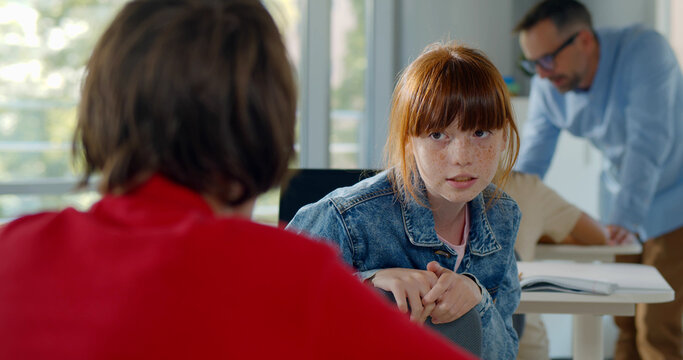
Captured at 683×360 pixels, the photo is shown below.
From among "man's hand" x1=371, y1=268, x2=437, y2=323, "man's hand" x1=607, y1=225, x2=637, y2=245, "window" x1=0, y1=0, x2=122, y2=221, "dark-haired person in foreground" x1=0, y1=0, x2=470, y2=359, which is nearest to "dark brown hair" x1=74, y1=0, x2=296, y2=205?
"dark-haired person in foreground" x1=0, y1=0, x2=470, y2=359

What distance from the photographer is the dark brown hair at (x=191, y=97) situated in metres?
0.53

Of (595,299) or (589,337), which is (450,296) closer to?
(595,299)

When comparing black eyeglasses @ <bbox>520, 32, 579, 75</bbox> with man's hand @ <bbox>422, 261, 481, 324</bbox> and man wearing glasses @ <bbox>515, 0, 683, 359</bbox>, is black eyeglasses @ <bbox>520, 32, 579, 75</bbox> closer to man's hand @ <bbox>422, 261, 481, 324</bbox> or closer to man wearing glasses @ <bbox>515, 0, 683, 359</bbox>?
man wearing glasses @ <bbox>515, 0, 683, 359</bbox>

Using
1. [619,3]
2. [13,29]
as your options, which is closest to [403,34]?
[619,3]

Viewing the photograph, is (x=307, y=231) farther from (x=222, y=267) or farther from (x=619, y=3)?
(x=619, y=3)

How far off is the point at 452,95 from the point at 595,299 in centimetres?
62

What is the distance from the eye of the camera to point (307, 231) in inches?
48.3

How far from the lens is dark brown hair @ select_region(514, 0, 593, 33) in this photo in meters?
2.76

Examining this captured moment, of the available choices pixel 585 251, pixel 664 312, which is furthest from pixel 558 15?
pixel 664 312

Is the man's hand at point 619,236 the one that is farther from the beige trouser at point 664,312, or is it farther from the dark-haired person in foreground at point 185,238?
the dark-haired person in foreground at point 185,238

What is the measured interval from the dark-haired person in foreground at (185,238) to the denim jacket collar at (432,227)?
2.33ft

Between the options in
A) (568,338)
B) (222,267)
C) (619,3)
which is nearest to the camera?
(222,267)

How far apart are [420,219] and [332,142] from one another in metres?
2.66

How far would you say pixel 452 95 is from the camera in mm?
1190
